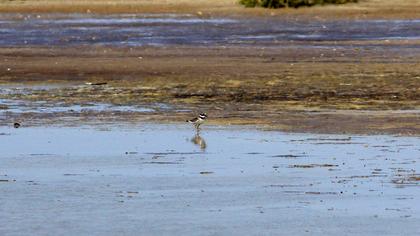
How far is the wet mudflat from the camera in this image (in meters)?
9.01

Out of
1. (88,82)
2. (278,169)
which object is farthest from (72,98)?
(278,169)

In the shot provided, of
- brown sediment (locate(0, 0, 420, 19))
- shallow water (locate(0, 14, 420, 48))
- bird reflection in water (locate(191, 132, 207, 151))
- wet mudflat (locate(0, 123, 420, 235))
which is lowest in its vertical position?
brown sediment (locate(0, 0, 420, 19))

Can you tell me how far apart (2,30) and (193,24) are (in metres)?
5.19

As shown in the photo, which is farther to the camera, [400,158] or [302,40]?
[302,40]

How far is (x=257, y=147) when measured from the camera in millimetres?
13047

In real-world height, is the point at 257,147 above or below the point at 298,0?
above

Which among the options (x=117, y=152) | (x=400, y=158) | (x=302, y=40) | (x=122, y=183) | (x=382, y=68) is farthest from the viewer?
(x=302, y=40)

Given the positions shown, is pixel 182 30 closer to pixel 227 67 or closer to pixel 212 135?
pixel 227 67

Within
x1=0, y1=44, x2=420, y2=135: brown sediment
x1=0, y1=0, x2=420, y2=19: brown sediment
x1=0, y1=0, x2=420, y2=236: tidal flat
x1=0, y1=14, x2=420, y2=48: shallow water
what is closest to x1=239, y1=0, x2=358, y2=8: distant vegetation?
x1=0, y1=0, x2=420, y2=19: brown sediment

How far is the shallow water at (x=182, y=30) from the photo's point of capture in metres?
30.4

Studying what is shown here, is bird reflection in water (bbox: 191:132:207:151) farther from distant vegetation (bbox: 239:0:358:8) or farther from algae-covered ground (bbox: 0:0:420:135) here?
distant vegetation (bbox: 239:0:358:8)

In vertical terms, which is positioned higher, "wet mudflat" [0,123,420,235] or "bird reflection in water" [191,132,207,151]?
"wet mudflat" [0,123,420,235]

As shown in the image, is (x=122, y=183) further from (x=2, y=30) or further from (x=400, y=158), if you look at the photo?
(x=2, y=30)

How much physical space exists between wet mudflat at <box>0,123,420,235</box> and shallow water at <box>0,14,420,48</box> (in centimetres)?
1541
